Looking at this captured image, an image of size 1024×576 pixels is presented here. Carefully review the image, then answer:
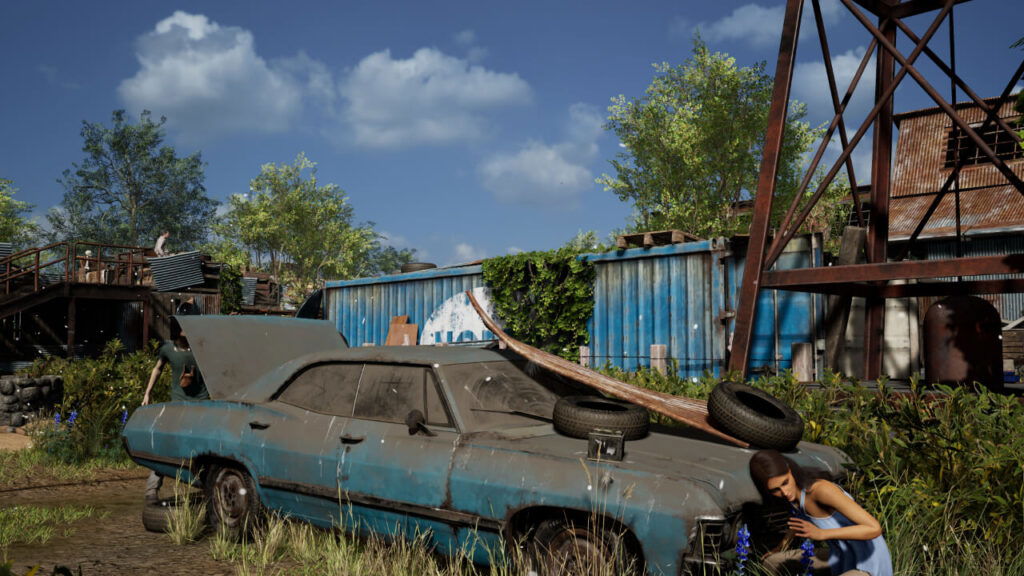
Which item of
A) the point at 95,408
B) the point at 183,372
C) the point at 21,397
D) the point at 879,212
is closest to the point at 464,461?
the point at 183,372

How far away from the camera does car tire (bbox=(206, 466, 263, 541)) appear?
4.77 m

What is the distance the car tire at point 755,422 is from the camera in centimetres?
373

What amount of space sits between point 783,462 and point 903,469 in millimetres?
1693

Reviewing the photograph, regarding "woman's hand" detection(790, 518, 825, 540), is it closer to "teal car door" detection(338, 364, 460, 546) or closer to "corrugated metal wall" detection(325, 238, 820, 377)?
"teal car door" detection(338, 364, 460, 546)

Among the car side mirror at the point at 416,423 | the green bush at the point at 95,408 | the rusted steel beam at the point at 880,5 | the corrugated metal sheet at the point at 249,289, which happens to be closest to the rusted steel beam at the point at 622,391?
the car side mirror at the point at 416,423

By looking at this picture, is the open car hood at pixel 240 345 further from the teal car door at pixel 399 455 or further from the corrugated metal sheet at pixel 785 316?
the corrugated metal sheet at pixel 785 316

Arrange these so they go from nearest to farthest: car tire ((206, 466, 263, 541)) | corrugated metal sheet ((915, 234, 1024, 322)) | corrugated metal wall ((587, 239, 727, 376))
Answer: car tire ((206, 466, 263, 541)) → corrugated metal wall ((587, 239, 727, 376)) → corrugated metal sheet ((915, 234, 1024, 322))

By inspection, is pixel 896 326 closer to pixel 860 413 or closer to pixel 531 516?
pixel 860 413

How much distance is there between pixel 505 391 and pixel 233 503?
2186mm

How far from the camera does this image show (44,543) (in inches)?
194

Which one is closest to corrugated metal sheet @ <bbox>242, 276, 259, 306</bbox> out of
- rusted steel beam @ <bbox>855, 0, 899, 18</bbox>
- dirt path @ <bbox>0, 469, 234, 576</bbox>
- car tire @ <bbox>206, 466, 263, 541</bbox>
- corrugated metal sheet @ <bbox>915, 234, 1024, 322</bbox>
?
dirt path @ <bbox>0, 469, 234, 576</bbox>

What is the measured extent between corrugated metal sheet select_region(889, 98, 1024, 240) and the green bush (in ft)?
54.5

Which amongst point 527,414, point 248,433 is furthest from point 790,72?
point 248,433

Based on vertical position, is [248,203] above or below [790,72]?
above
